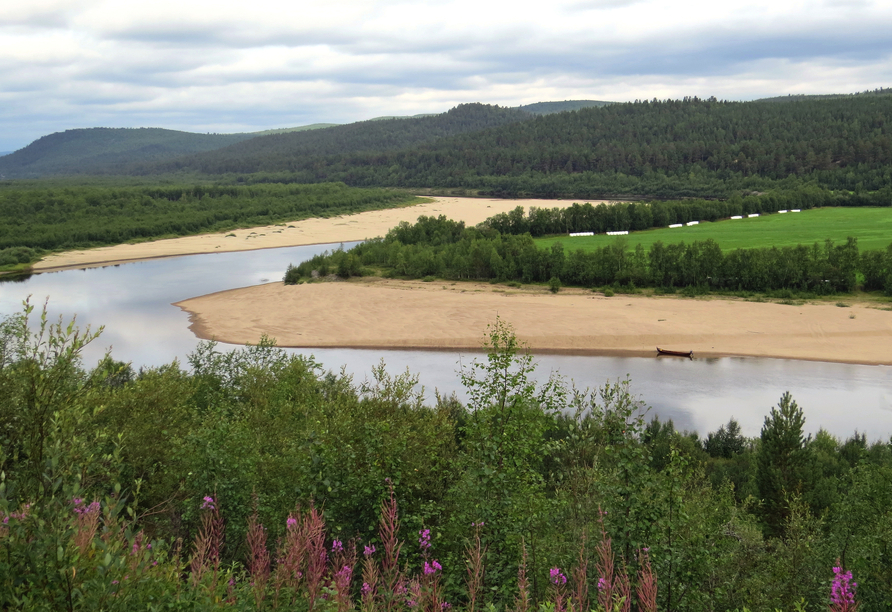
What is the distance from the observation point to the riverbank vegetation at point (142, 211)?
3076 inches

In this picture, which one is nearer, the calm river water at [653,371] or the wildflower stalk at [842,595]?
the wildflower stalk at [842,595]

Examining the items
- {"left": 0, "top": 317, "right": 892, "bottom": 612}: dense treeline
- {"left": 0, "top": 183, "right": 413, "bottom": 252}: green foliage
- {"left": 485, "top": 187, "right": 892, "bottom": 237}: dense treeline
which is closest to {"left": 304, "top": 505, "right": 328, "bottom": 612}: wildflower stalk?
{"left": 0, "top": 317, "right": 892, "bottom": 612}: dense treeline

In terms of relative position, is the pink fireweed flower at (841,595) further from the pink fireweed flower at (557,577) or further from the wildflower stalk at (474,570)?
the wildflower stalk at (474,570)

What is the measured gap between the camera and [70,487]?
14.9 ft

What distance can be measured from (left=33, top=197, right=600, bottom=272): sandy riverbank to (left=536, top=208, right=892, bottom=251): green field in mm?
26505

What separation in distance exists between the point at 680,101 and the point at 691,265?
501 feet

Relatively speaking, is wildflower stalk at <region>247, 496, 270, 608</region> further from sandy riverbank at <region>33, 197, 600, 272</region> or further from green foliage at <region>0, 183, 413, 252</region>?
green foliage at <region>0, 183, 413, 252</region>

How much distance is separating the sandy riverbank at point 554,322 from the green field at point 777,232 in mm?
19011

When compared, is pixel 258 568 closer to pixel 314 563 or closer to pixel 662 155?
pixel 314 563

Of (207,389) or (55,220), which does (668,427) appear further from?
(55,220)

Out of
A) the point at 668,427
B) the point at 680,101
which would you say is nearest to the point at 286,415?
the point at 668,427

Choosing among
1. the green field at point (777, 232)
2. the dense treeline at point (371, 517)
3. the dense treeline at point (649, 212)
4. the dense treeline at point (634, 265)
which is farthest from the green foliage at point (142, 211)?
the dense treeline at point (371, 517)

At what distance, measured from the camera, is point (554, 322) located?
4044 centimetres

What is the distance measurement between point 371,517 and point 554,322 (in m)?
32.4
